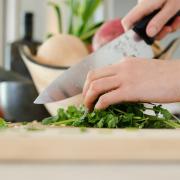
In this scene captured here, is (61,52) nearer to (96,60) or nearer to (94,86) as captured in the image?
(96,60)

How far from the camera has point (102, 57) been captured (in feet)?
2.74

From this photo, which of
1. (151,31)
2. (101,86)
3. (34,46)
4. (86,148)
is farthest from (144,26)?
(34,46)

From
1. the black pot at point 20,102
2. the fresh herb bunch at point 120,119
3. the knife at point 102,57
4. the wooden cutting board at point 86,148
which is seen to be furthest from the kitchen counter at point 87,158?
the black pot at point 20,102

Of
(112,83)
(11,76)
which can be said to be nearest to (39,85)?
(11,76)

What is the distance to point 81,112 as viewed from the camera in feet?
2.18

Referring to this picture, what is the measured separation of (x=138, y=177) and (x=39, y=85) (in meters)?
0.89

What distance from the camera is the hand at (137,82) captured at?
1.92 ft

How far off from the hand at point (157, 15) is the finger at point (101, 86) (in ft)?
0.68

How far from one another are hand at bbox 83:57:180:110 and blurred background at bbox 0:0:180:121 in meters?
0.31

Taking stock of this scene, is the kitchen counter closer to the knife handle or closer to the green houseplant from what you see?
the knife handle

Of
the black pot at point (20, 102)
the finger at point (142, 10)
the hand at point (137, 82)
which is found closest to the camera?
the hand at point (137, 82)

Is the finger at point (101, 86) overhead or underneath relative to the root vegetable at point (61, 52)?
underneath

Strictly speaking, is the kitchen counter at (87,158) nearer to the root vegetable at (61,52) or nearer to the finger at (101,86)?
the finger at (101,86)

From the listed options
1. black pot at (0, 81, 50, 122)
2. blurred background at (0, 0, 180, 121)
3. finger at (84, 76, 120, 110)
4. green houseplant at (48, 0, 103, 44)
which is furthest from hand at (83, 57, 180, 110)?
green houseplant at (48, 0, 103, 44)
